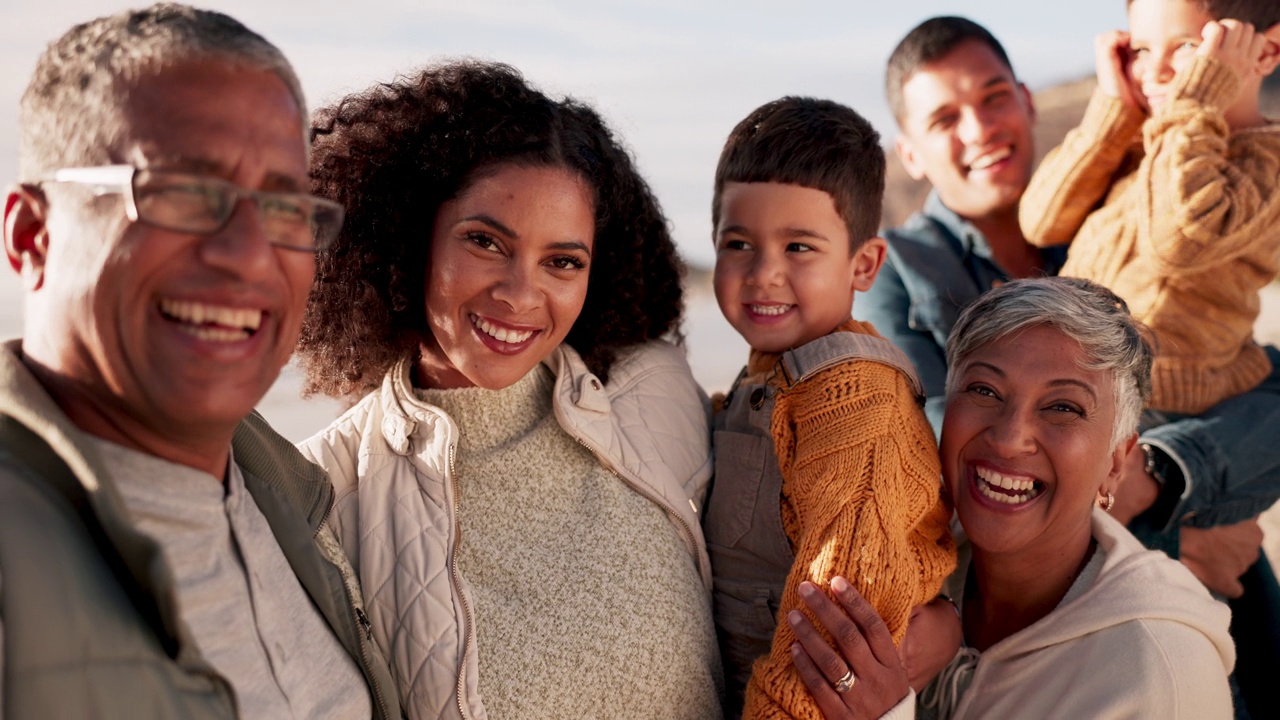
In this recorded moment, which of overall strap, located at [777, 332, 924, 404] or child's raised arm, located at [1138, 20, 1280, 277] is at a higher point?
child's raised arm, located at [1138, 20, 1280, 277]

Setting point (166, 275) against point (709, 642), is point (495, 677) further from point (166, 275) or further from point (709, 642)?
point (166, 275)

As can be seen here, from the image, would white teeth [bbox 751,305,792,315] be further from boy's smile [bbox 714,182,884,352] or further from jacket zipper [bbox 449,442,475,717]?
jacket zipper [bbox 449,442,475,717]

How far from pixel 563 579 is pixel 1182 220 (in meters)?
1.97

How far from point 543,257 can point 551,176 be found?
0.58ft

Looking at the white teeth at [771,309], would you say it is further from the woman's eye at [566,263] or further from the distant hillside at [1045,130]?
the distant hillside at [1045,130]

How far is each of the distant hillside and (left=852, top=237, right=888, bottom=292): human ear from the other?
9.79 metres

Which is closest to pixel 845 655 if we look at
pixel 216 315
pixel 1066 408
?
pixel 1066 408

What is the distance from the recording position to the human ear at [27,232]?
1455 millimetres

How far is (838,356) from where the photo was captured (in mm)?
2385

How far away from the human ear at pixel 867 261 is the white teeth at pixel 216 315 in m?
1.72

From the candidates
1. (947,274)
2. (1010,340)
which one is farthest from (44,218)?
(947,274)

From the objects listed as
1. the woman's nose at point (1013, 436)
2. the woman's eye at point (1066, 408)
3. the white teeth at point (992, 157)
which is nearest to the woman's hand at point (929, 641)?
the woman's nose at point (1013, 436)

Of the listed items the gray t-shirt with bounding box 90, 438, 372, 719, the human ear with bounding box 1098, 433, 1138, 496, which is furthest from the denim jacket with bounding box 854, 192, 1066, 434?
the gray t-shirt with bounding box 90, 438, 372, 719

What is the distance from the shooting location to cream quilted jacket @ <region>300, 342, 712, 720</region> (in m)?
2.09
